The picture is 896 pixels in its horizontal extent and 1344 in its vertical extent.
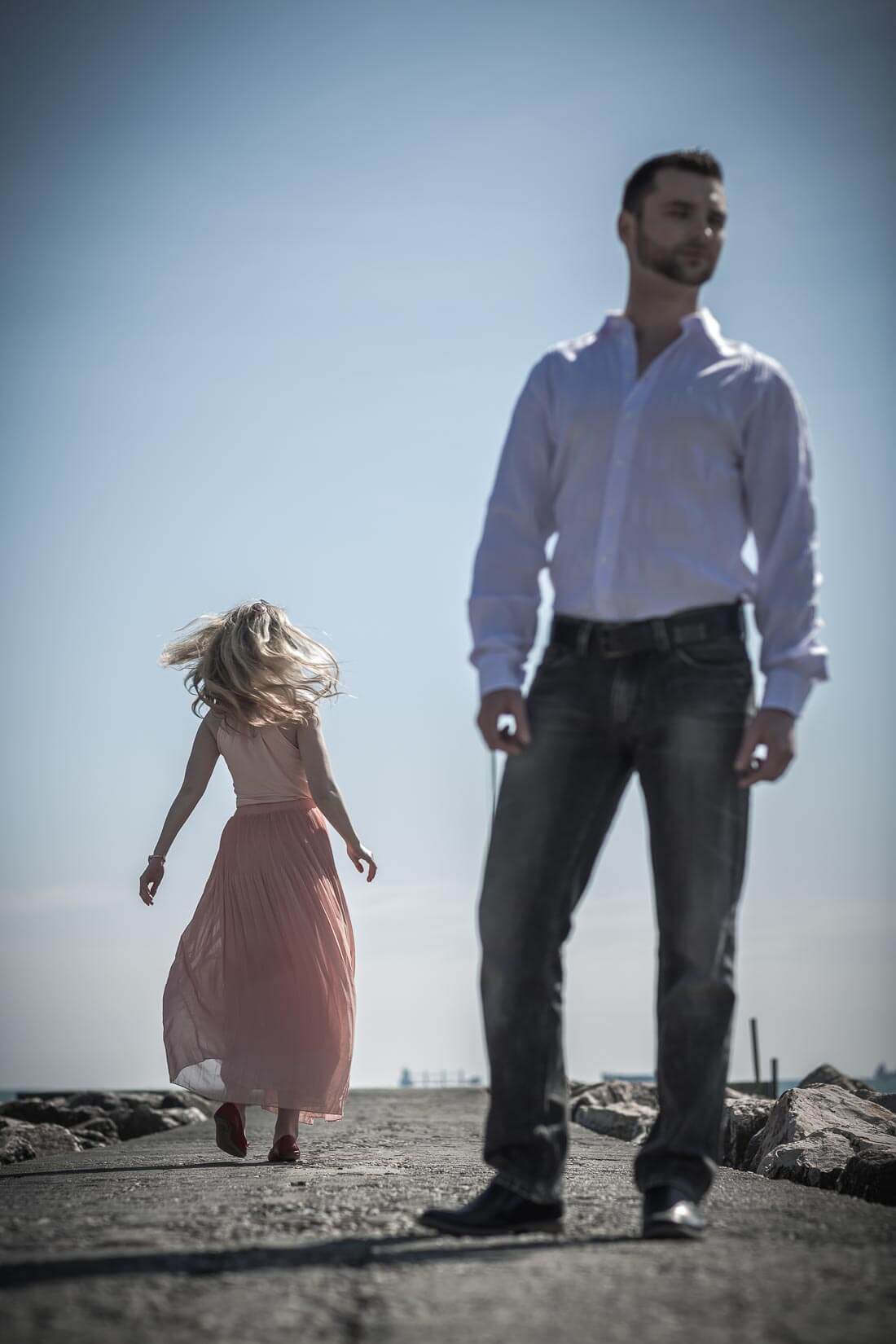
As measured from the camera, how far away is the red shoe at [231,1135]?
574 centimetres

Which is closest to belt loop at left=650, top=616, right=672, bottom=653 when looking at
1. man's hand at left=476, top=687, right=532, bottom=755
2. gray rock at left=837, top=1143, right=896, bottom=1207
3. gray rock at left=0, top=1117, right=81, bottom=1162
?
man's hand at left=476, top=687, right=532, bottom=755

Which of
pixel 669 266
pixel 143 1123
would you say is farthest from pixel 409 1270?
pixel 143 1123

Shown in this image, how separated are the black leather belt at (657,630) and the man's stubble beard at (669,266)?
2.54 feet

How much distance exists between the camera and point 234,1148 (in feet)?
18.8

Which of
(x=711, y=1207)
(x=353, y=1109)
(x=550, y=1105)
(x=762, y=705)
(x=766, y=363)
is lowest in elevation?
(x=353, y=1109)

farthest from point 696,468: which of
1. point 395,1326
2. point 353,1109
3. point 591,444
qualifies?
point 353,1109

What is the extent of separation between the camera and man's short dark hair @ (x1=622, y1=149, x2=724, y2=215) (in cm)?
354

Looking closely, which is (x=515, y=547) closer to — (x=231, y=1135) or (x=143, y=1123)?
(x=231, y=1135)

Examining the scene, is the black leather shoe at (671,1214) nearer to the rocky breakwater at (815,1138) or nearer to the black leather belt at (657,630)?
the rocky breakwater at (815,1138)

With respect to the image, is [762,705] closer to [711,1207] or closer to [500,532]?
[500,532]

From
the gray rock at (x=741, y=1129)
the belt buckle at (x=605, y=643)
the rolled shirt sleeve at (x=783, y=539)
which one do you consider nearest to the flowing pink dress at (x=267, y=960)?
the gray rock at (x=741, y=1129)

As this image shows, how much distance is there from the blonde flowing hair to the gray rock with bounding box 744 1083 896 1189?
7.67ft

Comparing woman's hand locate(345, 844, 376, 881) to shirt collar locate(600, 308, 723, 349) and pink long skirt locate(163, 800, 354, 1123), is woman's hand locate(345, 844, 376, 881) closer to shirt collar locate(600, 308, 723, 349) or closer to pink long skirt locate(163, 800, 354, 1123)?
pink long skirt locate(163, 800, 354, 1123)

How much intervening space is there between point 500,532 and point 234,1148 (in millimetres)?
3198
